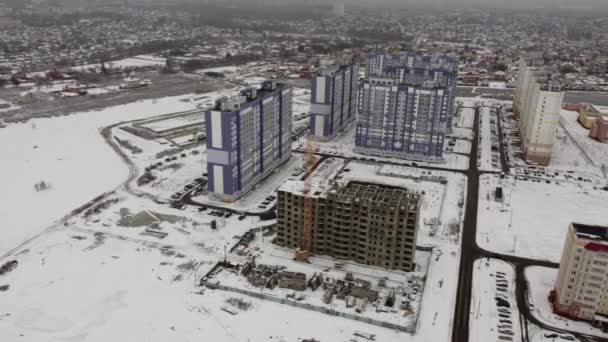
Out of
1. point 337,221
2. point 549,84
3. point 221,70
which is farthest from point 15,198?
point 221,70

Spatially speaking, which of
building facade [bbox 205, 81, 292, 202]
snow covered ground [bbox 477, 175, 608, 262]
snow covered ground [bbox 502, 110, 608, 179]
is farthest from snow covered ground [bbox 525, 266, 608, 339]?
building facade [bbox 205, 81, 292, 202]

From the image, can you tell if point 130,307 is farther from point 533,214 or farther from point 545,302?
point 533,214

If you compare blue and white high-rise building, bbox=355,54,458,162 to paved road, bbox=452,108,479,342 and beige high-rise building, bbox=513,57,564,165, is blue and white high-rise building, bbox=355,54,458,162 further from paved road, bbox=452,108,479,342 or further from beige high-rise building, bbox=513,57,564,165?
beige high-rise building, bbox=513,57,564,165

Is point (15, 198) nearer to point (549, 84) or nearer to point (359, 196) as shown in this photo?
point (359, 196)

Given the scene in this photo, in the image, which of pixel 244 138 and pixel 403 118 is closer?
pixel 244 138

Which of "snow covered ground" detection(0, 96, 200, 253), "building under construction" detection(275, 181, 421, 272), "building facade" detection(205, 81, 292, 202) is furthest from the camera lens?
"building facade" detection(205, 81, 292, 202)

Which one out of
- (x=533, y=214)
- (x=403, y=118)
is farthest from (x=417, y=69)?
(x=533, y=214)
